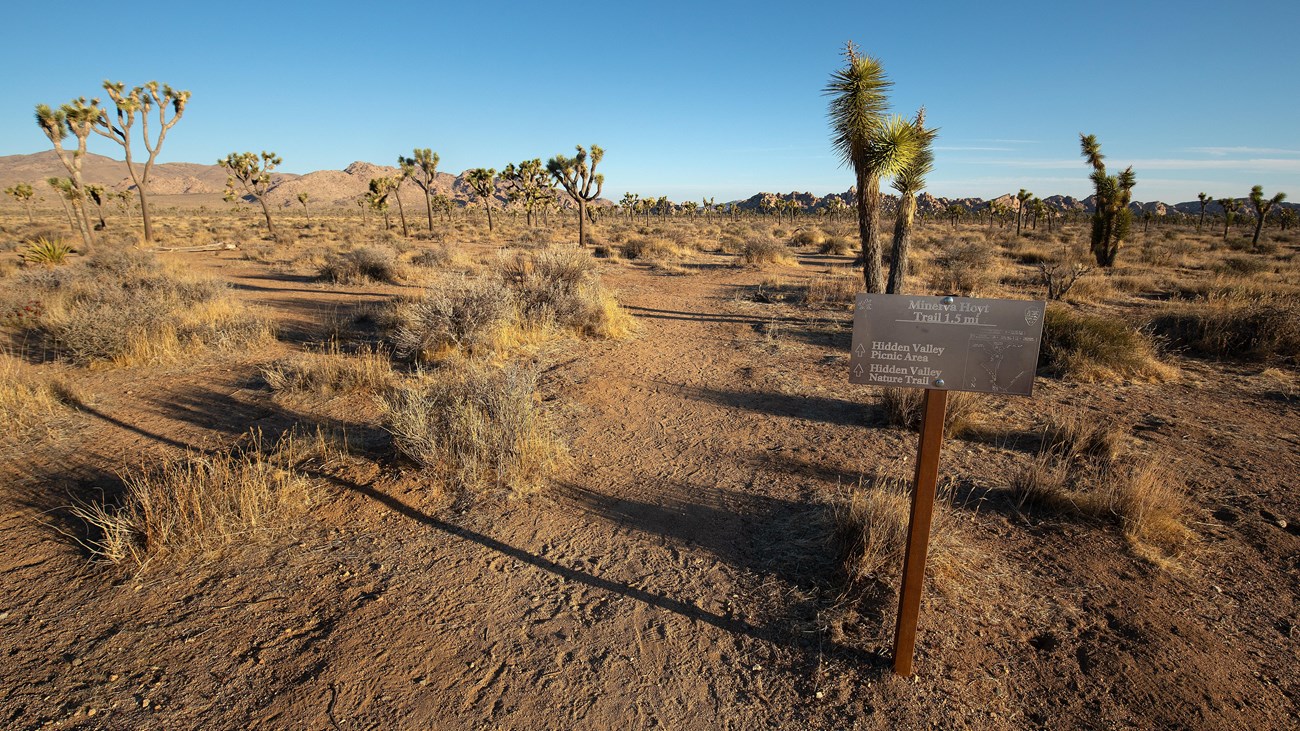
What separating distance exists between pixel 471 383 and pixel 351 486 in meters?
1.51

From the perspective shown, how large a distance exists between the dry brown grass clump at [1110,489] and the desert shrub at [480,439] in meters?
4.25

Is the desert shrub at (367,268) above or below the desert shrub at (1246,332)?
above

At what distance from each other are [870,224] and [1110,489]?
26.9 feet

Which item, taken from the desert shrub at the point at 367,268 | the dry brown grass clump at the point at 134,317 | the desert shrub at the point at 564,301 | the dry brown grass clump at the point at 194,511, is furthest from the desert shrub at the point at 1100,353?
the desert shrub at the point at 367,268

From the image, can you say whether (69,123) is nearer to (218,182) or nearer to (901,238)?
(901,238)

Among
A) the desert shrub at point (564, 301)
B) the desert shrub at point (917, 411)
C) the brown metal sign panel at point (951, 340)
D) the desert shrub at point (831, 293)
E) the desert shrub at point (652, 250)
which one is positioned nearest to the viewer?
the brown metal sign panel at point (951, 340)

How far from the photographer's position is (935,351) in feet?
8.94

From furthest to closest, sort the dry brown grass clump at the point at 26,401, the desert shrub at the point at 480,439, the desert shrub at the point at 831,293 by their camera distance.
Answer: the desert shrub at the point at 831,293, the dry brown grass clump at the point at 26,401, the desert shrub at the point at 480,439

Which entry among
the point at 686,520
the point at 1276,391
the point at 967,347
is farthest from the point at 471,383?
the point at 1276,391

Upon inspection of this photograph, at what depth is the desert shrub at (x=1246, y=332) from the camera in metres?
8.83

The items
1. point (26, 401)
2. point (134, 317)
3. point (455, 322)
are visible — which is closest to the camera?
point (26, 401)

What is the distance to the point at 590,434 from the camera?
6.28 metres

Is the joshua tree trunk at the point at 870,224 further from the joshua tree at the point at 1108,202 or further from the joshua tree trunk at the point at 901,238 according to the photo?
the joshua tree at the point at 1108,202

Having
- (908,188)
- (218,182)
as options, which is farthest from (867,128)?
(218,182)
